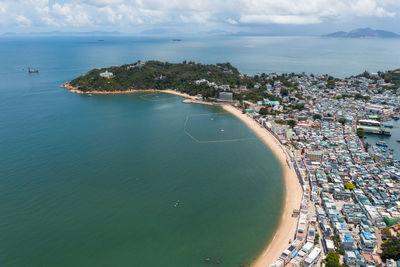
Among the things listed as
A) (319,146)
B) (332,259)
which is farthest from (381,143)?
(332,259)

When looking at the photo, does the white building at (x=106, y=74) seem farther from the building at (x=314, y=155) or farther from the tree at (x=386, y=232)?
the tree at (x=386, y=232)

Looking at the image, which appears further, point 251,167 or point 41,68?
point 41,68

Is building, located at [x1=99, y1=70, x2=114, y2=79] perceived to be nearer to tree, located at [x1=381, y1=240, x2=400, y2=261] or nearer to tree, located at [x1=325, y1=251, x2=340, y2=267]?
tree, located at [x1=325, y1=251, x2=340, y2=267]

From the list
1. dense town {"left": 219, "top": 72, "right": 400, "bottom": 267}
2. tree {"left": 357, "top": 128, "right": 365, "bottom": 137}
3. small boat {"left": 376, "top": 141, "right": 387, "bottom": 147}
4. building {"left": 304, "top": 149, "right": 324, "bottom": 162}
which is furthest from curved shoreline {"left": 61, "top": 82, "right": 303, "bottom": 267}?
small boat {"left": 376, "top": 141, "right": 387, "bottom": 147}

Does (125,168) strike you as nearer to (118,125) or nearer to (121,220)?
(121,220)

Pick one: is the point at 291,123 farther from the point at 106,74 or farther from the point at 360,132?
the point at 106,74

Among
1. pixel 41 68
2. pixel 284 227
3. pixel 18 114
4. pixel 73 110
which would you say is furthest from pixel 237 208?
pixel 41 68
